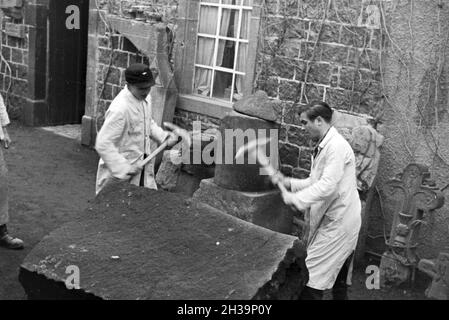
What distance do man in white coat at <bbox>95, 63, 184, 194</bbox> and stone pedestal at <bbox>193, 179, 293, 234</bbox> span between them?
1.17 meters

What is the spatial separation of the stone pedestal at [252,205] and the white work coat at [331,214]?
5.59 feet

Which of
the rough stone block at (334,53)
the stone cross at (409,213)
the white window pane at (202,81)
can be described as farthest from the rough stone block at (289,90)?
the stone cross at (409,213)

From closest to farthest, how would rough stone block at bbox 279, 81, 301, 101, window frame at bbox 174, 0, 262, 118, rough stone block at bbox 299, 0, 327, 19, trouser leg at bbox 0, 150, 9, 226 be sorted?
trouser leg at bbox 0, 150, 9, 226, rough stone block at bbox 299, 0, 327, 19, rough stone block at bbox 279, 81, 301, 101, window frame at bbox 174, 0, 262, 118

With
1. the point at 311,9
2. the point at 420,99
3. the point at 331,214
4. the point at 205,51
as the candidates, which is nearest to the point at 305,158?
the point at 420,99

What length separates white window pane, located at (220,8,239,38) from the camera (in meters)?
A: 8.22

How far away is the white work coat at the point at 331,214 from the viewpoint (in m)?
4.54

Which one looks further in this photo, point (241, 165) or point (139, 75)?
point (241, 165)

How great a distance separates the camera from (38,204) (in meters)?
7.34

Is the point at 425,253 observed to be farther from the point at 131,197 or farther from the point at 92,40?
the point at 92,40

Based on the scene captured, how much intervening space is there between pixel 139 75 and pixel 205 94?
3617mm

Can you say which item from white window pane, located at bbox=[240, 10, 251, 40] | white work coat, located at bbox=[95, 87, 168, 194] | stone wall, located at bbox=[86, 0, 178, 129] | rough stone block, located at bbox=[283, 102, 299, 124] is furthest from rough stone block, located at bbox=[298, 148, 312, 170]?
stone wall, located at bbox=[86, 0, 178, 129]

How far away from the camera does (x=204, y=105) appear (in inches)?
330

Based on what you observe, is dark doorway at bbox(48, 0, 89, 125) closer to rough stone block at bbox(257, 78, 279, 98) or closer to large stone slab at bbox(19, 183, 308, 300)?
rough stone block at bbox(257, 78, 279, 98)
